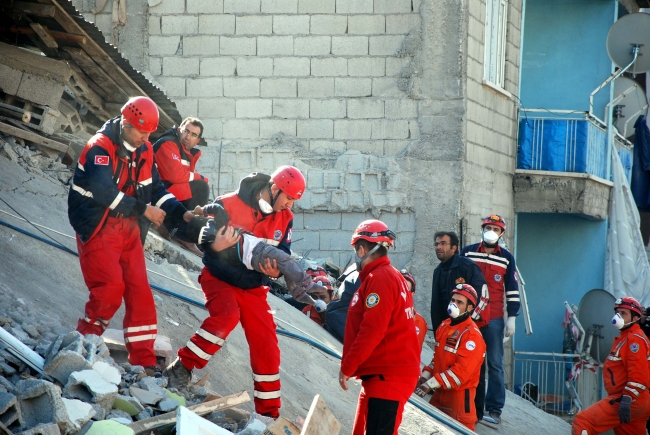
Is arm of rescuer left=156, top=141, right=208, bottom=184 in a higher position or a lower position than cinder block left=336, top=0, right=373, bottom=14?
lower

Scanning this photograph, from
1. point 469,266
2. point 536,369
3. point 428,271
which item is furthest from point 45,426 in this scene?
point 536,369

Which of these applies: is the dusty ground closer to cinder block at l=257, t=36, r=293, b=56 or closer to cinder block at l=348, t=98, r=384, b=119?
cinder block at l=348, t=98, r=384, b=119

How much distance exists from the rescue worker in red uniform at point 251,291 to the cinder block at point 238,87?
6.07 metres

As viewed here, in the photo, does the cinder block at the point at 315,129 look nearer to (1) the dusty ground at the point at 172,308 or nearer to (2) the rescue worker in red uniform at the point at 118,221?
(1) the dusty ground at the point at 172,308

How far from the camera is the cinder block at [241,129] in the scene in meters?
11.2

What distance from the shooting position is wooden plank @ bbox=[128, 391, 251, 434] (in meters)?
3.86

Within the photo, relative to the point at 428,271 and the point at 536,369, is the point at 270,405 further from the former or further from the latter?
the point at 536,369

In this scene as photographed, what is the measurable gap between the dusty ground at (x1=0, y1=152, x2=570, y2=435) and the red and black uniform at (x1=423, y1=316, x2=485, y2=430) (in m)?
0.52

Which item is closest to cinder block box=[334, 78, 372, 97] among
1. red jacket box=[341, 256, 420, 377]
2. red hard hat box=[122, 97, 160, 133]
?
red hard hat box=[122, 97, 160, 133]

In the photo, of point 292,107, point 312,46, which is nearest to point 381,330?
point 292,107

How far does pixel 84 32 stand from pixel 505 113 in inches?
285

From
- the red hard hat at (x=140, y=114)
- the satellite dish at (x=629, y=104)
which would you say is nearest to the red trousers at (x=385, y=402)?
the red hard hat at (x=140, y=114)

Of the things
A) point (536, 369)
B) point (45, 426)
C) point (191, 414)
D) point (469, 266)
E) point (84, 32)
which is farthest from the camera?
point (536, 369)

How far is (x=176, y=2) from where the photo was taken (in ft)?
36.9
